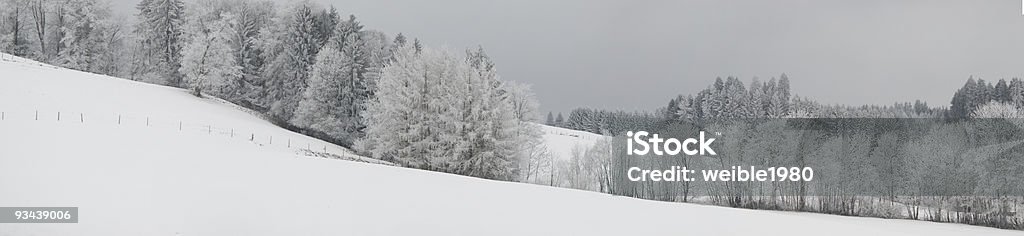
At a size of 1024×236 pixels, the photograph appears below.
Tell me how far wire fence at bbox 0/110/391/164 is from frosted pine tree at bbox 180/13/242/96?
1435 cm

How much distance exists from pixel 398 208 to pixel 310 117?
40.0 m

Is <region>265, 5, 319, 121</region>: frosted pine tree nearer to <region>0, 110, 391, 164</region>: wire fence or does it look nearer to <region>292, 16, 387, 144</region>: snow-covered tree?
<region>292, 16, 387, 144</region>: snow-covered tree

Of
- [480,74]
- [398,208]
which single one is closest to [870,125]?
[480,74]

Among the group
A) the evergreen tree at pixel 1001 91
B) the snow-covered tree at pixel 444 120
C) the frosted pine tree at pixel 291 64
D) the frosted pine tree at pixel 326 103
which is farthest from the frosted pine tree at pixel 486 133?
the evergreen tree at pixel 1001 91

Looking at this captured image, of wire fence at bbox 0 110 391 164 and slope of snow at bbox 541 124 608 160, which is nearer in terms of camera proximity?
wire fence at bbox 0 110 391 164

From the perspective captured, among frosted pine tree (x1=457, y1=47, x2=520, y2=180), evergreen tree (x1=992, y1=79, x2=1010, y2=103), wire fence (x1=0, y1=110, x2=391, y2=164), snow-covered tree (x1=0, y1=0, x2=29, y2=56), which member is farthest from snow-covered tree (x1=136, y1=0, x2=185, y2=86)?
evergreen tree (x1=992, y1=79, x2=1010, y2=103)

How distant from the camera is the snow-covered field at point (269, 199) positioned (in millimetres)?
16500

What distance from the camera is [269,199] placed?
734 inches

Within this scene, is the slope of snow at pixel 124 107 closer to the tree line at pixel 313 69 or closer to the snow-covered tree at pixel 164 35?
the tree line at pixel 313 69

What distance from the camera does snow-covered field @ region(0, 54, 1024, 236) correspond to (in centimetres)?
1650

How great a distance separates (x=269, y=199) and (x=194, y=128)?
83.9ft

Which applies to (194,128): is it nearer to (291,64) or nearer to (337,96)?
(337,96)

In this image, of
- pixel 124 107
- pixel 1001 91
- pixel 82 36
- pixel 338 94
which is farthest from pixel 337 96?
pixel 1001 91

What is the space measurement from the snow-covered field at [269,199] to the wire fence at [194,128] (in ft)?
10.9
